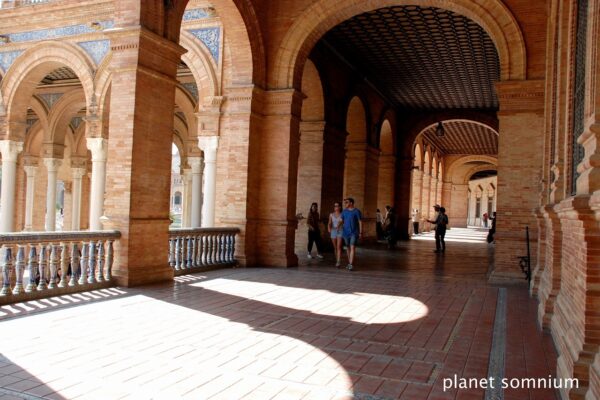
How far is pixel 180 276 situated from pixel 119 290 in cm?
176

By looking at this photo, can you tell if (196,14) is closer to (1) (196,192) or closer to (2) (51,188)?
(1) (196,192)

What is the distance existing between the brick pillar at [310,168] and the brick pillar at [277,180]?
3445 mm

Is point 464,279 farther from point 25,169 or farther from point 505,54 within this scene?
point 25,169

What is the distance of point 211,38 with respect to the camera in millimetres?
13008

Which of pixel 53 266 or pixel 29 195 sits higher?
pixel 29 195

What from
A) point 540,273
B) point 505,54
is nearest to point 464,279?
point 540,273

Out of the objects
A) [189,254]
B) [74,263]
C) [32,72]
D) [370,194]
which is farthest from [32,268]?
[370,194]

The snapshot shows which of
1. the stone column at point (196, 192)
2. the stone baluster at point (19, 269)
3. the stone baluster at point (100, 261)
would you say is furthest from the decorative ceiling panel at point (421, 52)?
the stone baluster at point (19, 269)

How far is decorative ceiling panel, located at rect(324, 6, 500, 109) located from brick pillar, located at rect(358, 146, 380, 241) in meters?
2.55

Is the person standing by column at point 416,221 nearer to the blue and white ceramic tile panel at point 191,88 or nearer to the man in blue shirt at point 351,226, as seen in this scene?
the blue and white ceramic tile panel at point 191,88

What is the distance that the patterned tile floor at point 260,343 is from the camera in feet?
12.1

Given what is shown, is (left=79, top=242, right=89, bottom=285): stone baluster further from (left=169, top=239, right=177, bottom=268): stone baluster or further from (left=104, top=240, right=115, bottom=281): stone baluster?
(left=169, top=239, right=177, bottom=268): stone baluster

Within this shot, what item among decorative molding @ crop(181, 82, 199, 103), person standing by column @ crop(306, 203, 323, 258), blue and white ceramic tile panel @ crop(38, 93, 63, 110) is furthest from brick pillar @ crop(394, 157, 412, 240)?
blue and white ceramic tile panel @ crop(38, 93, 63, 110)

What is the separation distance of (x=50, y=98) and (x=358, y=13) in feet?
44.1
